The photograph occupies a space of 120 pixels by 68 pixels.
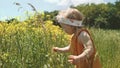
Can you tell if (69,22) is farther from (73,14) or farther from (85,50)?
(85,50)

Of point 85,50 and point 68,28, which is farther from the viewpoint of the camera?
point 68,28

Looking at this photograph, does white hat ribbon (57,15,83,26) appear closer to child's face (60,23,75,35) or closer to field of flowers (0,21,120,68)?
child's face (60,23,75,35)

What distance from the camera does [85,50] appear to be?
4680 mm

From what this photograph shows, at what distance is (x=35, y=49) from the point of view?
Answer: 623 cm

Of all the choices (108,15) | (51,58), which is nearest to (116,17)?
(108,15)

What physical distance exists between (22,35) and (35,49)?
0.71m

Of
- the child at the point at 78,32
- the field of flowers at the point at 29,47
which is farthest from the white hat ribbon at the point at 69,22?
the field of flowers at the point at 29,47

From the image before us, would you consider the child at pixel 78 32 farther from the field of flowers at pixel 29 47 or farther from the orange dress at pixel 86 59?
the field of flowers at pixel 29 47

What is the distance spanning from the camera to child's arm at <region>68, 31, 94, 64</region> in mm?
4449

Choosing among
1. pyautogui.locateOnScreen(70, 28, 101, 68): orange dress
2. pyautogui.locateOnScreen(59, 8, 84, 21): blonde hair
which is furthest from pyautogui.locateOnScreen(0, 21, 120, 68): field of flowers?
pyautogui.locateOnScreen(59, 8, 84, 21): blonde hair

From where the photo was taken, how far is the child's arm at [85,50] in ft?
14.6

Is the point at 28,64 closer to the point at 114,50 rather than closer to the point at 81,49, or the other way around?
the point at 81,49

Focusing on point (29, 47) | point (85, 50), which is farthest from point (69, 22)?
point (29, 47)

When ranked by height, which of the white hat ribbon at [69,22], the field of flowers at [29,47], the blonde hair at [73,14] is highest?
the blonde hair at [73,14]
